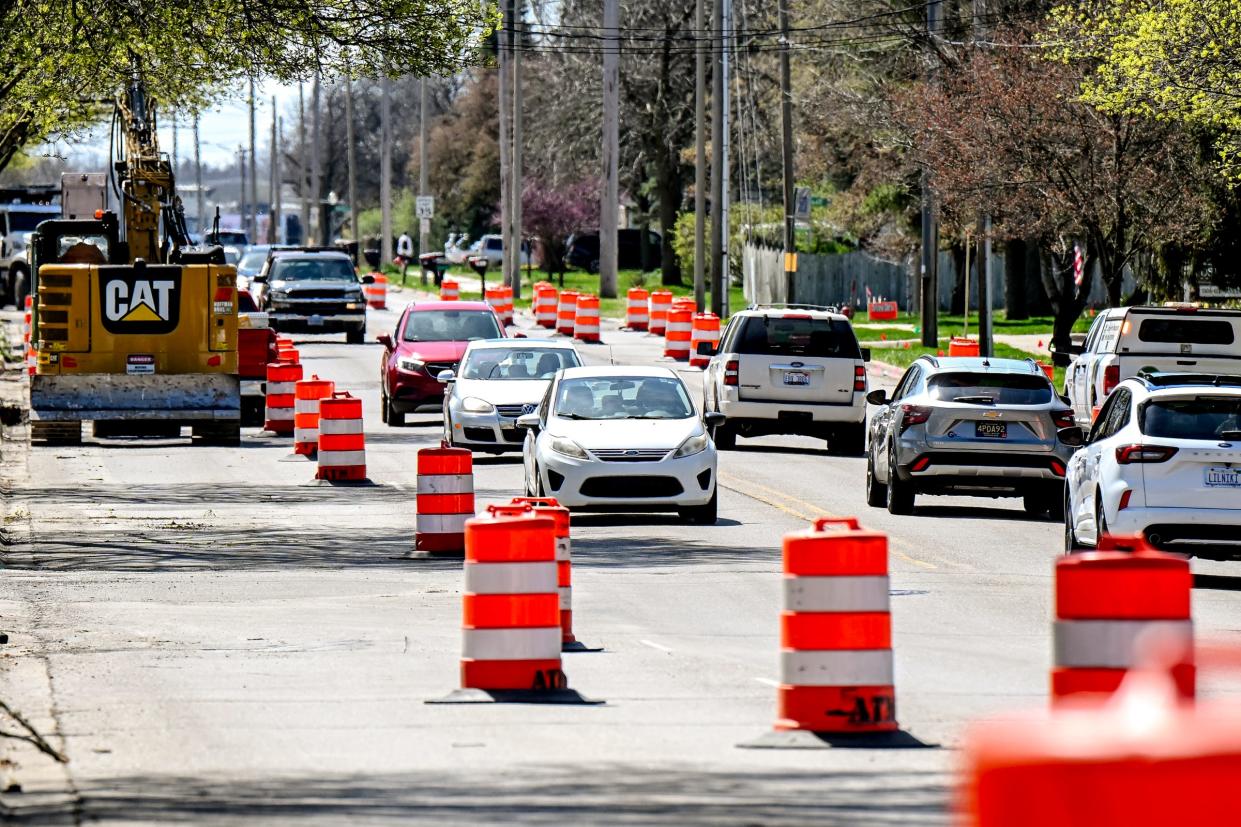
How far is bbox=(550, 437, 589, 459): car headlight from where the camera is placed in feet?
66.5

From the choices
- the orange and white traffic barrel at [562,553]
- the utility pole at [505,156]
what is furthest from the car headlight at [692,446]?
the utility pole at [505,156]

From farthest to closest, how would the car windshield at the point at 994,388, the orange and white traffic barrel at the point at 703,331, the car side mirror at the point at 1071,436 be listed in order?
the orange and white traffic barrel at the point at 703,331
the car windshield at the point at 994,388
the car side mirror at the point at 1071,436

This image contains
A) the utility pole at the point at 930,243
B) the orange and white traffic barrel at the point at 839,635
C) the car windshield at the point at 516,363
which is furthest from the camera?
the utility pole at the point at 930,243

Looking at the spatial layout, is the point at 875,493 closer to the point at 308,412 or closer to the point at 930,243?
the point at 308,412

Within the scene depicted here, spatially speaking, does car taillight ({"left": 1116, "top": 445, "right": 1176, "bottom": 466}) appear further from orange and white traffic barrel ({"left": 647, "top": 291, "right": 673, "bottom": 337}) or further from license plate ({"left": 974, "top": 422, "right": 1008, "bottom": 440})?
orange and white traffic barrel ({"left": 647, "top": 291, "right": 673, "bottom": 337})

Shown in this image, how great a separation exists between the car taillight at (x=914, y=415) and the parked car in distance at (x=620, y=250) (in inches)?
2766

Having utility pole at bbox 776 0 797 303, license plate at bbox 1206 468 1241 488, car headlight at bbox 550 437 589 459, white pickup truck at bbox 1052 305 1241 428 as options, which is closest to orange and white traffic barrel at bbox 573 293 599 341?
utility pole at bbox 776 0 797 303

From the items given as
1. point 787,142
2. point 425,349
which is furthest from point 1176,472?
point 787,142

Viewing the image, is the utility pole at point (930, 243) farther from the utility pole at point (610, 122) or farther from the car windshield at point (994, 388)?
the car windshield at point (994, 388)

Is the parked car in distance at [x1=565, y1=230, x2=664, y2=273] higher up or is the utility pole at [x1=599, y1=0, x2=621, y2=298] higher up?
the utility pole at [x1=599, y1=0, x2=621, y2=298]

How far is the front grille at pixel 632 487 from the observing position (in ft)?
66.2

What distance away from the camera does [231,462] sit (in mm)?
26875

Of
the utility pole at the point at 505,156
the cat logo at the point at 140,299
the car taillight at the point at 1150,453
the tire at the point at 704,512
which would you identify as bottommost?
the tire at the point at 704,512

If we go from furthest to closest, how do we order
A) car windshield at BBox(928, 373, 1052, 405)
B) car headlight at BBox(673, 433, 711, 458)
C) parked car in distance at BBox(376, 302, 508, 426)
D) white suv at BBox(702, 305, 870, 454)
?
parked car in distance at BBox(376, 302, 508, 426) → white suv at BBox(702, 305, 870, 454) → car windshield at BBox(928, 373, 1052, 405) → car headlight at BBox(673, 433, 711, 458)
